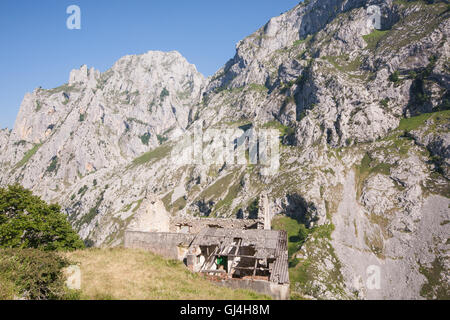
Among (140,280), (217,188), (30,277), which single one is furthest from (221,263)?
(217,188)

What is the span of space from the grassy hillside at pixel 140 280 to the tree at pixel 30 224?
15.9 meters

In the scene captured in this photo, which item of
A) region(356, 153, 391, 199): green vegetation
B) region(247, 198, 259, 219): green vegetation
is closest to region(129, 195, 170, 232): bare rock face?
region(247, 198, 259, 219): green vegetation

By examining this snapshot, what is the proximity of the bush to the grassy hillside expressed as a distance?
5.94ft

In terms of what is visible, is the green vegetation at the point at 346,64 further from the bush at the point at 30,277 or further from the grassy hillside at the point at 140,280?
the bush at the point at 30,277

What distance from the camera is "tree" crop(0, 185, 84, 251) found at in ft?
118

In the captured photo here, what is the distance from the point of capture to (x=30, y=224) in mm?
38000

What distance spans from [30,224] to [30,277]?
93.4 feet

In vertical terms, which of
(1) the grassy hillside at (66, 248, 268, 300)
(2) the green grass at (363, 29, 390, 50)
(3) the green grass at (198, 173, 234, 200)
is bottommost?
(1) the grassy hillside at (66, 248, 268, 300)

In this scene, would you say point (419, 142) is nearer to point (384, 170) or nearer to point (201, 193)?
point (384, 170)

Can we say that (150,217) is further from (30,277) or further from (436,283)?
(436,283)

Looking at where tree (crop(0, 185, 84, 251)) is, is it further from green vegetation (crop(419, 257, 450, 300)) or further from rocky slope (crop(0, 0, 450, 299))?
green vegetation (crop(419, 257, 450, 300))

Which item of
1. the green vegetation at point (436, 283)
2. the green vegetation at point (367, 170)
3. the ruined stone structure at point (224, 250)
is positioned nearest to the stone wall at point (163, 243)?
the ruined stone structure at point (224, 250)

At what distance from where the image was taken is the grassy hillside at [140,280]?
17.6 m
